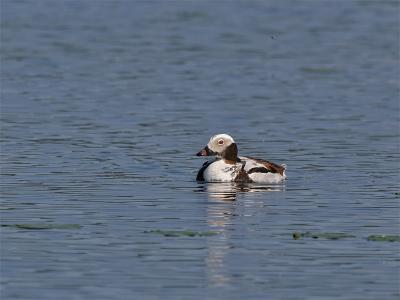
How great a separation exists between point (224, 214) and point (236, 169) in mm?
4787

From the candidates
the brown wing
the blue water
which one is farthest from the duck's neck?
the brown wing

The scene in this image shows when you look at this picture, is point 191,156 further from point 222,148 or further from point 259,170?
point 259,170

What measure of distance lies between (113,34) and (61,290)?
43.0 metres

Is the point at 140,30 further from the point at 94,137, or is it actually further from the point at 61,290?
the point at 61,290

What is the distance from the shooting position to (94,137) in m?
33.6

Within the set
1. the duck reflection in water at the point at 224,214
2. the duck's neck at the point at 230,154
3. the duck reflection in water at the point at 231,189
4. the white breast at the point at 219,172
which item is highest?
the duck's neck at the point at 230,154

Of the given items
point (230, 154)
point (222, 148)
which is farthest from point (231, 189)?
point (222, 148)

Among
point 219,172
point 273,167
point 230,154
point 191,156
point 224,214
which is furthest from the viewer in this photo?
point 191,156

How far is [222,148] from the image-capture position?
Answer: 29062 millimetres

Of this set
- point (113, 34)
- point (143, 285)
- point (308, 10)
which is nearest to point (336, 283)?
point (143, 285)

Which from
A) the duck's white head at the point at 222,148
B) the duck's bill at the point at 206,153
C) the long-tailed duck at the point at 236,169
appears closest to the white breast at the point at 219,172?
the long-tailed duck at the point at 236,169

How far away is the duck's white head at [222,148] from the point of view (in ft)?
94.9

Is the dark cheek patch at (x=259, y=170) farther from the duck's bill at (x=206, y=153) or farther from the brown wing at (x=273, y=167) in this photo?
the duck's bill at (x=206, y=153)

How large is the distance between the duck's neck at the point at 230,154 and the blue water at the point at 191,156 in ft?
2.48
